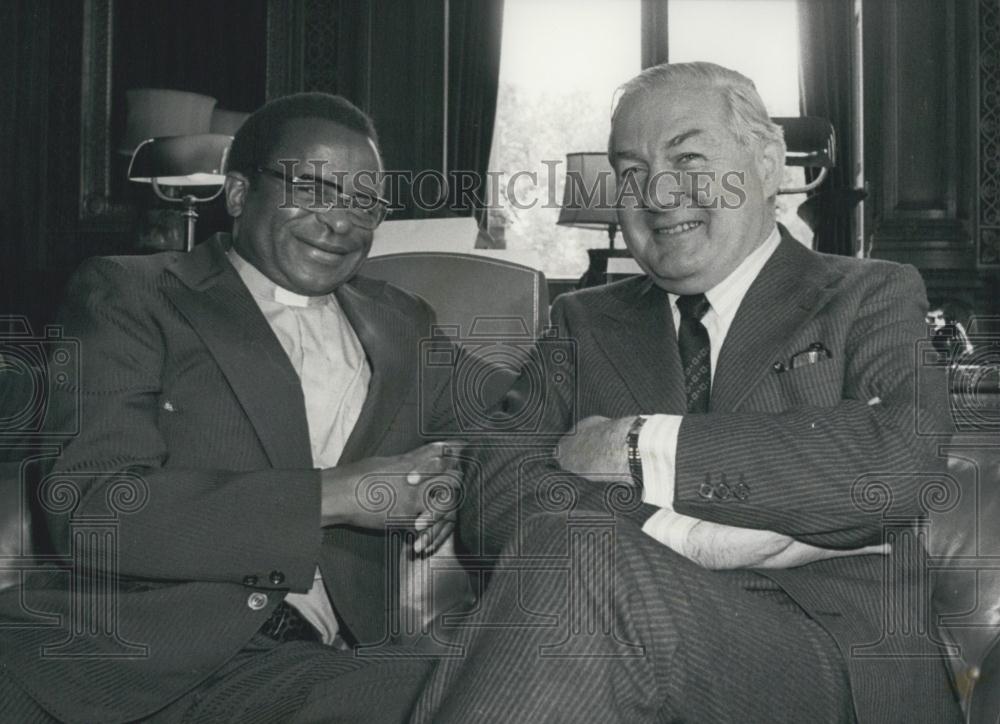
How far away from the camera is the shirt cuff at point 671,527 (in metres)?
1.47

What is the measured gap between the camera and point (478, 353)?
2.02 meters

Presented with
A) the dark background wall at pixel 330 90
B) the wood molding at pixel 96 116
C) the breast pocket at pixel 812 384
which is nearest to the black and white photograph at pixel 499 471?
the breast pocket at pixel 812 384

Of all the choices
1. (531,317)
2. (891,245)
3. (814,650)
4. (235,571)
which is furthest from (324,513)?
(891,245)

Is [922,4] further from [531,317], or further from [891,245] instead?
[531,317]

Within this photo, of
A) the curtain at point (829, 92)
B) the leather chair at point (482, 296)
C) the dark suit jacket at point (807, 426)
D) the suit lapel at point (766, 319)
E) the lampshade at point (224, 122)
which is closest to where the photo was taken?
the dark suit jacket at point (807, 426)

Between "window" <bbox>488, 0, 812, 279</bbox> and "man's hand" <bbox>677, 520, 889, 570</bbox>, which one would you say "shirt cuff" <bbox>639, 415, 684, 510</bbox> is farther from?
"window" <bbox>488, 0, 812, 279</bbox>

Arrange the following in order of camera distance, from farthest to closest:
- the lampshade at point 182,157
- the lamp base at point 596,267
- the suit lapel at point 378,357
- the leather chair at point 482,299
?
the lamp base at point 596,267 → the lampshade at point 182,157 → the leather chair at point 482,299 → the suit lapel at point 378,357

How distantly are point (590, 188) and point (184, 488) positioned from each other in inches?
122

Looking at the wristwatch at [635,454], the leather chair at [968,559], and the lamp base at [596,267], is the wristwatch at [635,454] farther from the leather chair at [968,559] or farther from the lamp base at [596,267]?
the lamp base at [596,267]

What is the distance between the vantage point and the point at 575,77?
642cm

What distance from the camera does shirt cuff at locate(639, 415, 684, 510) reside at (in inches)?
55.4

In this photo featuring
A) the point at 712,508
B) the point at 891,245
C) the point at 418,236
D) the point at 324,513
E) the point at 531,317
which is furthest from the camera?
the point at 891,245

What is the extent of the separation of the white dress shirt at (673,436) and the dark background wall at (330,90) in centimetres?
413

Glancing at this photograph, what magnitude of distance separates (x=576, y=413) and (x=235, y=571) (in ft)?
1.93
